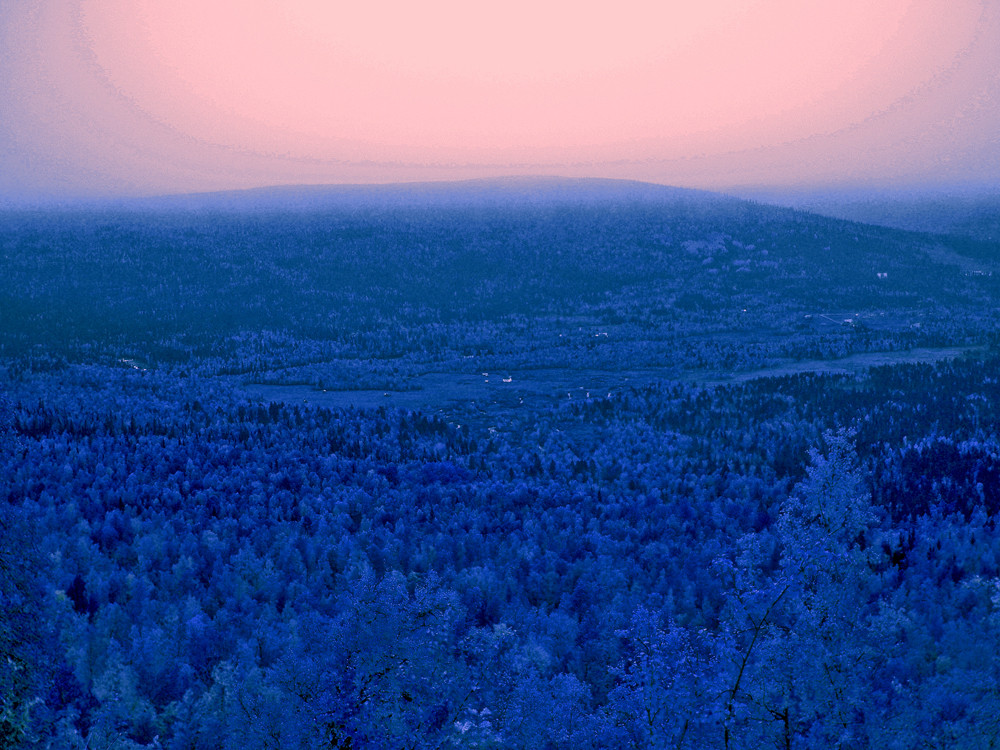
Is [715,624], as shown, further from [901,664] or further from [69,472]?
[69,472]

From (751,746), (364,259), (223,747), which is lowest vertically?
(223,747)

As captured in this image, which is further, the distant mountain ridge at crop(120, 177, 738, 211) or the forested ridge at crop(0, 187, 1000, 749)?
the distant mountain ridge at crop(120, 177, 738, 211)

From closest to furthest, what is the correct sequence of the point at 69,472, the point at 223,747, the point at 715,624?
the point at 223,747 → the point at 715,624 → the point at 69,472

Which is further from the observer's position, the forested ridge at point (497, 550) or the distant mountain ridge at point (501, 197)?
the distant mountain ridge at point (501, 197)

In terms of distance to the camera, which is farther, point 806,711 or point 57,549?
point 57,549

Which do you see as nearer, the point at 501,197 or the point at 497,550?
the point at 497,550

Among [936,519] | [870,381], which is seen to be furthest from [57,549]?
[870,381]

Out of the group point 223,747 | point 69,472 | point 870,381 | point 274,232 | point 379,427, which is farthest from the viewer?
point 274,232

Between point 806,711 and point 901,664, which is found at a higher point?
point 806,711
